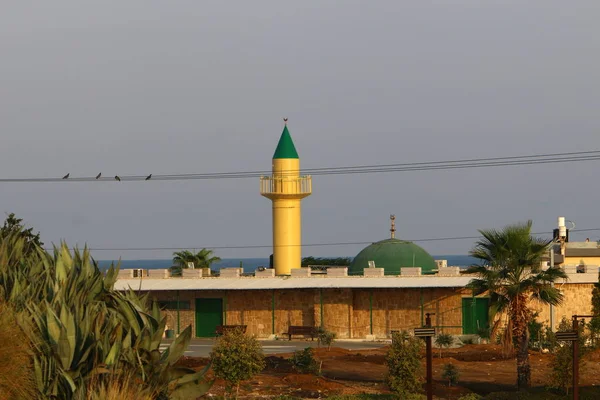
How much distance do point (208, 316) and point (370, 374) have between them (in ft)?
59.3

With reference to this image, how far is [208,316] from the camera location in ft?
168

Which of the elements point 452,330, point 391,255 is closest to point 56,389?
point 452,330

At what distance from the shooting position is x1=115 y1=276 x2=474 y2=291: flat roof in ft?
156

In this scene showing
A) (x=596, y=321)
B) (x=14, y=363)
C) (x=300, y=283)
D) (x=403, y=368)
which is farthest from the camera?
(x=300, y=283)

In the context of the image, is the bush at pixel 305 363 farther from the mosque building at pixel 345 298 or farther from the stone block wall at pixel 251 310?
the stone block wall at pixel 251 310

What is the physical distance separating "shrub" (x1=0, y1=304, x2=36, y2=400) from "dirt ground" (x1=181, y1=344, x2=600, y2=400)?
13.3 metres

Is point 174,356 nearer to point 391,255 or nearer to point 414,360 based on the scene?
point 414,360

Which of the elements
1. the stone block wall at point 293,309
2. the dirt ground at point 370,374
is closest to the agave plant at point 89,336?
the dirt ground at point 370,374

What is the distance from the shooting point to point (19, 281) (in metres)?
20.3

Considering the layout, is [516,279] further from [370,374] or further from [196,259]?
[196,259]

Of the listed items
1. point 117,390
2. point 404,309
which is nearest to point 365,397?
point 117,390

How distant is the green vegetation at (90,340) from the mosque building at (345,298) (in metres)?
27.5

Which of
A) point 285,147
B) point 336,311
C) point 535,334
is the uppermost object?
point 285,147

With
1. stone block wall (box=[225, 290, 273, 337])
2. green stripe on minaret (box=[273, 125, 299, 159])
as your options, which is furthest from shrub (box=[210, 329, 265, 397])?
green stripe on minaret (box=[273, 125, 299, 159])
